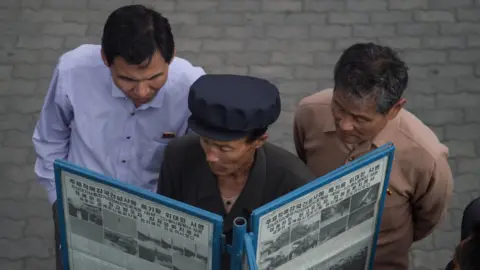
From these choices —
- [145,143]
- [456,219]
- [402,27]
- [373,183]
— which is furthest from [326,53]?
[373,183]

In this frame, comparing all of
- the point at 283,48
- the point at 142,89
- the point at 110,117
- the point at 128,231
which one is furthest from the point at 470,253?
the point at 283,48

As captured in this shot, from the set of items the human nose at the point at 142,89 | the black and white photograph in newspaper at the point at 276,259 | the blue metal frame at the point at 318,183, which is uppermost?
the human nose at the point at 142,89

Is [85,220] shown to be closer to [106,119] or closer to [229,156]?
[229,156]

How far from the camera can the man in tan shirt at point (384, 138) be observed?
2.67m

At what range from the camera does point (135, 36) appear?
263 centimetres

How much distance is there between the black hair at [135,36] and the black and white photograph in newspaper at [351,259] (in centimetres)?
106

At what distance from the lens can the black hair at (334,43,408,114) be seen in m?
2.64

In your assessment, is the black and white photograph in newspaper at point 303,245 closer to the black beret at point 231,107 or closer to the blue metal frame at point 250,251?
the blue metal frame at point 250,251

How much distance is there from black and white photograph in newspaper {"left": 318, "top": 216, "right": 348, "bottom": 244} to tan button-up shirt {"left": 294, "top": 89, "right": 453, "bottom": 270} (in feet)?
2.00

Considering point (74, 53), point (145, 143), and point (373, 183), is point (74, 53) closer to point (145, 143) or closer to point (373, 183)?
point (145, 143)

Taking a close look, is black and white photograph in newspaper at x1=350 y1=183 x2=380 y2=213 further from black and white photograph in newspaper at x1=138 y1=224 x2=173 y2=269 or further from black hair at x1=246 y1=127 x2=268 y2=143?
black and white photograph in newspaper at x1=138 y1=224 x2=173 y2=269

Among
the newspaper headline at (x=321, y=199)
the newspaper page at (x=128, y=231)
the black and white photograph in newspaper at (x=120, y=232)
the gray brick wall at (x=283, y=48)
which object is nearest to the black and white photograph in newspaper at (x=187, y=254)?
the newspaper page at (x=128, y=231)

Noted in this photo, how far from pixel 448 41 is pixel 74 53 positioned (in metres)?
3.86

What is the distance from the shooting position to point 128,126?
2.99 meters
